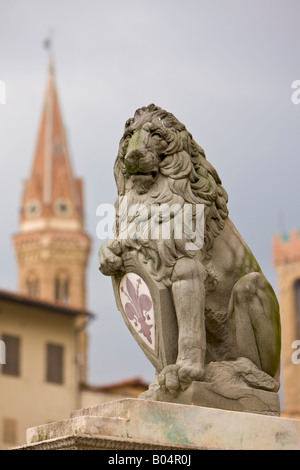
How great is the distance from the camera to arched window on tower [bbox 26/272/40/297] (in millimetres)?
97438

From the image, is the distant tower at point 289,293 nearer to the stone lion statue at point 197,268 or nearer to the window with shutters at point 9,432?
the window with shutters at point 9,432

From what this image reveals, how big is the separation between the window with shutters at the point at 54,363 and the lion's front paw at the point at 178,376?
3395 cm

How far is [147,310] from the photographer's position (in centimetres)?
684

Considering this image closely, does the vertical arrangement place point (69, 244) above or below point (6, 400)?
above

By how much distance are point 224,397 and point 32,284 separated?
92079 millimetres

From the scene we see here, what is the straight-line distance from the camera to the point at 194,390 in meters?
6.53

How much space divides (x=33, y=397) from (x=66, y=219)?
192ft

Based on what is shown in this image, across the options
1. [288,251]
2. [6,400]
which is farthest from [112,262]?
[288,251]

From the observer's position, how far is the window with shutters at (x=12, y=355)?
38750 millimetres

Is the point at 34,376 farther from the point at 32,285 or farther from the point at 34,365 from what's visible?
the point at 32,285

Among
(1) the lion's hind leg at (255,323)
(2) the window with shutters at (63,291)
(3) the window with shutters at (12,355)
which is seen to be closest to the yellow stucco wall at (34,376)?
(3) the window with shutters at (12,355)

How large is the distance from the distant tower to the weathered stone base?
69112mm

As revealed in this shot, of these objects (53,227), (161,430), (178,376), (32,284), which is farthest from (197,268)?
(32,284)

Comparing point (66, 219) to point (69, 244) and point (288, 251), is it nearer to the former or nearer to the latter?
point (69, 244)
